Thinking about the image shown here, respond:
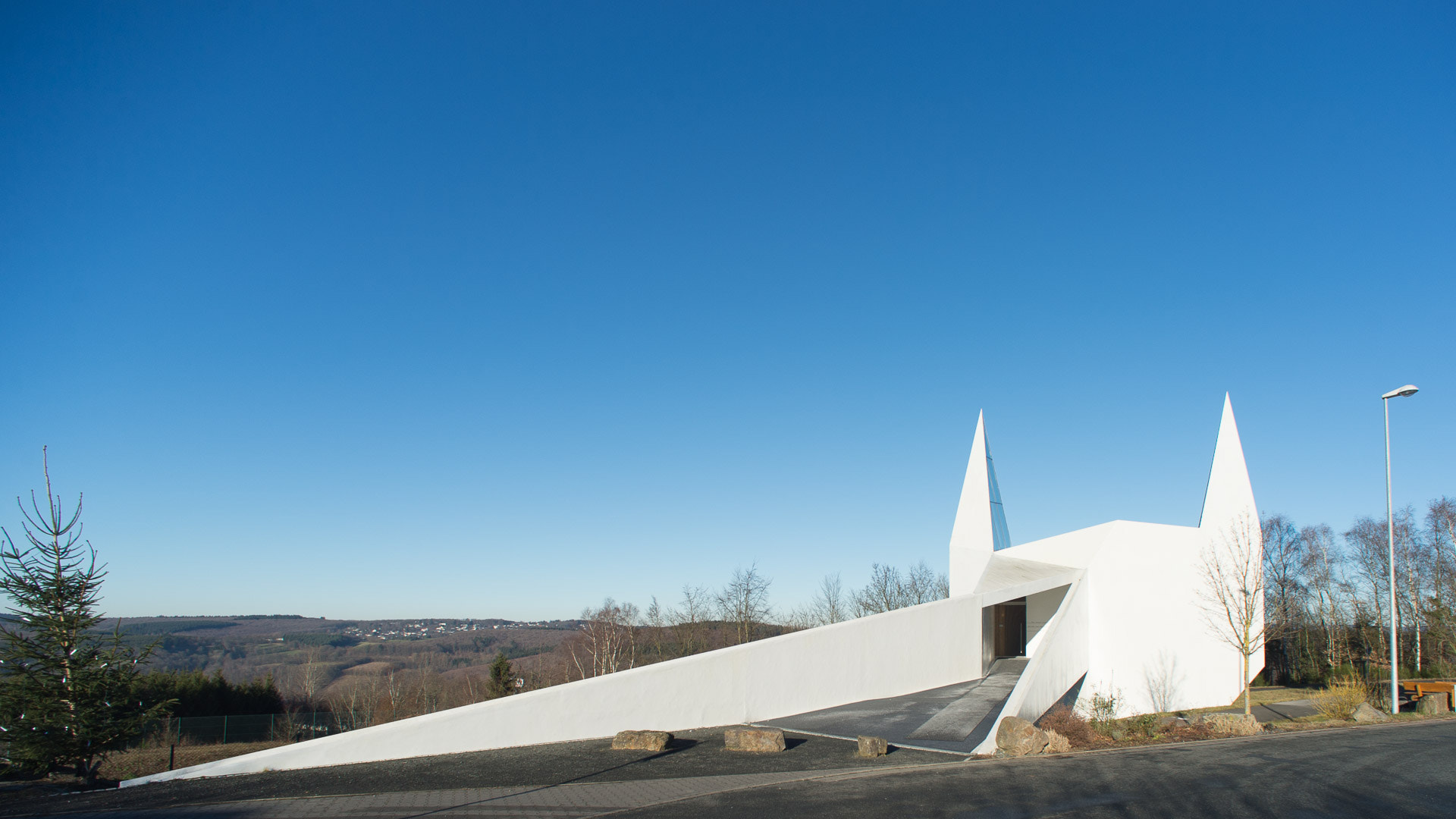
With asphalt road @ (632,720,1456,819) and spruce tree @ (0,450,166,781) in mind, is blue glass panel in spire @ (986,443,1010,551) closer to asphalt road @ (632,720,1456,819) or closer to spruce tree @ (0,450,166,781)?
asphalt road @ (632,720,1456,819)

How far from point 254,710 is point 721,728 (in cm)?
2902

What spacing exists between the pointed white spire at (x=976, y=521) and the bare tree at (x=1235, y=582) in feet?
20.8

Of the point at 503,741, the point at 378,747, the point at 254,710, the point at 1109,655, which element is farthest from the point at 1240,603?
the point at 254,710

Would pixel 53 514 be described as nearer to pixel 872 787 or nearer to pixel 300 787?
pixel 300 787

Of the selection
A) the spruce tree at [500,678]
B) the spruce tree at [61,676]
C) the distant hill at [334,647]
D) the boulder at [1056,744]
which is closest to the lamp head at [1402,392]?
the boulder at [1056,744]

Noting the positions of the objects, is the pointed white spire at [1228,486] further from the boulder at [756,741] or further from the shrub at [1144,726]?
the boulder at [756,741]

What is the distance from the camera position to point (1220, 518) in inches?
754

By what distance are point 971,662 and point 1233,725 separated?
5.38 m

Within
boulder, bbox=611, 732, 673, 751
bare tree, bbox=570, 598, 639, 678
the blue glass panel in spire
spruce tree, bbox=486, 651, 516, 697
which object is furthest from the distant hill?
boulder, bbox=611, 732, 673, 751

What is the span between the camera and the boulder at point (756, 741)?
10133 mm

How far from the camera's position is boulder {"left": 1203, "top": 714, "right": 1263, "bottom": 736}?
12.3 metres

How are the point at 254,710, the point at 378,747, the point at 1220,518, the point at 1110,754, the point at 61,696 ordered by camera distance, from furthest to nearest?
the point at 254,710 < the point at 1220,518 < the point at 1110,754 < the point at 378,747 < the point at 61,696

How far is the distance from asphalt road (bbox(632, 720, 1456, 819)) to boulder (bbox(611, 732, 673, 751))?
2591mm

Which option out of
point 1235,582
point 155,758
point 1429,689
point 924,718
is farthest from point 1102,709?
point 155,758
